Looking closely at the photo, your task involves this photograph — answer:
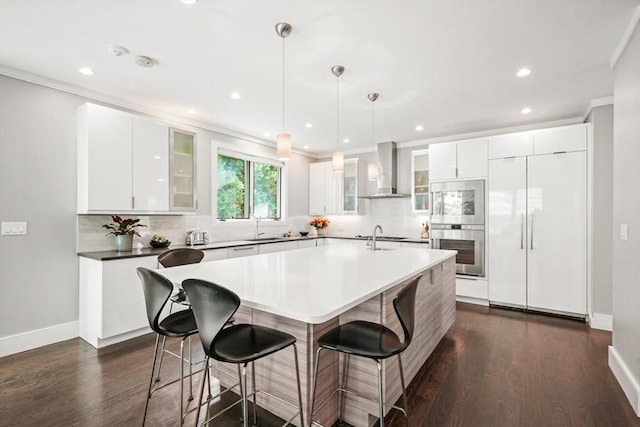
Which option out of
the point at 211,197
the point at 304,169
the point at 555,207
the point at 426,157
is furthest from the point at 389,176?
the point at 211,197

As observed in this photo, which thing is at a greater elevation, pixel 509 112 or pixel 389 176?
pixel 509 112

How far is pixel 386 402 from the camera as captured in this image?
1.75 meters

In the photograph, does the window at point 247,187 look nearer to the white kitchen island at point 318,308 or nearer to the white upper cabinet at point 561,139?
the white kitchen island at point 318,308

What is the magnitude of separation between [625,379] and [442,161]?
319cm

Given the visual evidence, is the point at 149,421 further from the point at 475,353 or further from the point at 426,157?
the point at 426,157

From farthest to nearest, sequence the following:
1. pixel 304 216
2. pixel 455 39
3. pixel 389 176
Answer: pixel 304 216 < pixel 389 176 < pixel 455 39

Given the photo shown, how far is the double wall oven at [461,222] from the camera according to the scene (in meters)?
4.33

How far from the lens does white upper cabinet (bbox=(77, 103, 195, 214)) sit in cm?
309

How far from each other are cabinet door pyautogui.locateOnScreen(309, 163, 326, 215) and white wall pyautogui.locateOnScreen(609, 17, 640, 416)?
14.5ft

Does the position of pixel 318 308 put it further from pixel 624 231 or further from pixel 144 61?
pixel 144 61

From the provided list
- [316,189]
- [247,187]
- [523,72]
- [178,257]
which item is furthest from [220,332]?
[316,189]

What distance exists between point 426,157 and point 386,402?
4123 millimetres

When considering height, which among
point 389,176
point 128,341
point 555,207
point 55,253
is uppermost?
point 389,176

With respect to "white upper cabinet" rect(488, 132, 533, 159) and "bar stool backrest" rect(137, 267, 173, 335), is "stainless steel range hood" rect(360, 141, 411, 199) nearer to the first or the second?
"white upper cabinet" rect(488, 132, 533, 159)
